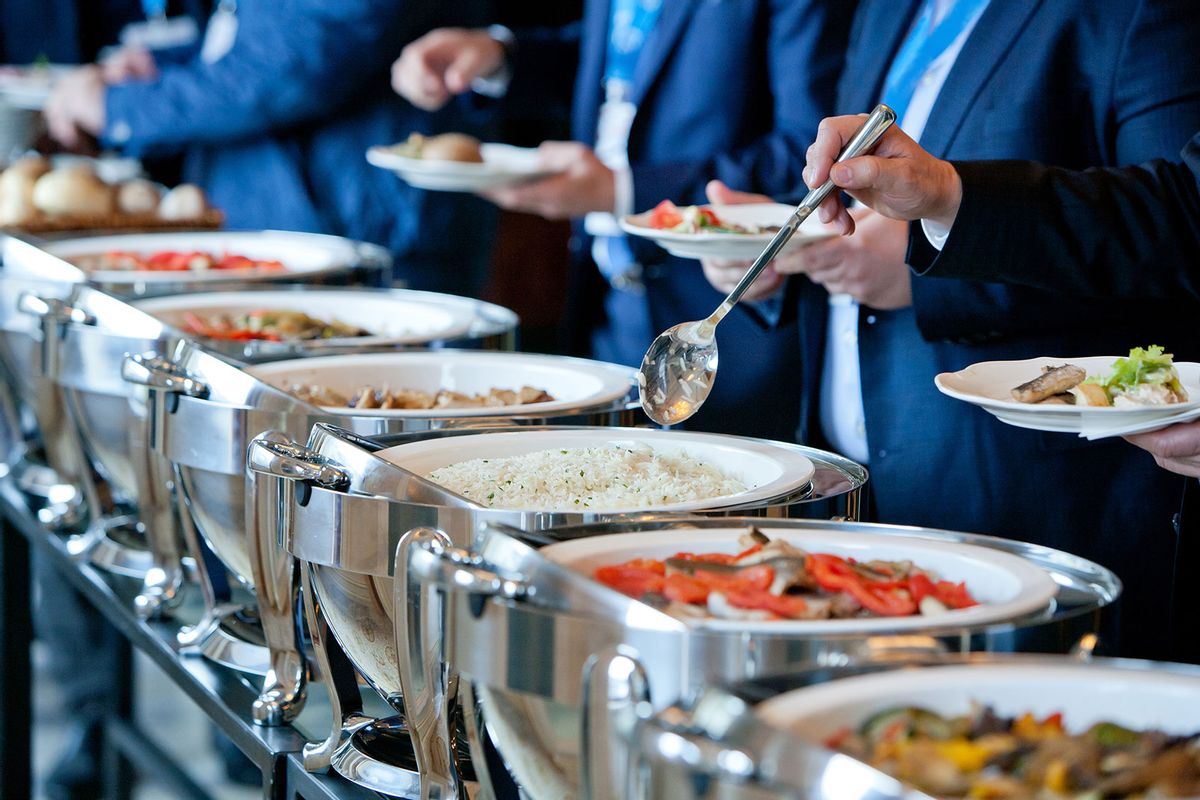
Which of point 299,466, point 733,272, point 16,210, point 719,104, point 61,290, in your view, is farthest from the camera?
point 16,210

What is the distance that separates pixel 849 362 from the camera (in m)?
1.75

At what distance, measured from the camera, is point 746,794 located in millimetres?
581

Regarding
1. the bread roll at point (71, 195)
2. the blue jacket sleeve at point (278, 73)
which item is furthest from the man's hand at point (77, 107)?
the bread roll at point (71, 195)

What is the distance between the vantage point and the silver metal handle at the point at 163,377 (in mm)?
1312

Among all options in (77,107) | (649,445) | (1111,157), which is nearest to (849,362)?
(1111,157)

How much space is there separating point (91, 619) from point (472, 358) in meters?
1.56

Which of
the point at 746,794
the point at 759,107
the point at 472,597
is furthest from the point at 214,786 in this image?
the point at 746,794

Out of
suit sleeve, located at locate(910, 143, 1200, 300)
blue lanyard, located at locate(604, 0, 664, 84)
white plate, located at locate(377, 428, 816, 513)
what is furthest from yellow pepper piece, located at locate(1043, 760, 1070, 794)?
blue lanyard, located at locate(604, 0, 664, 84)

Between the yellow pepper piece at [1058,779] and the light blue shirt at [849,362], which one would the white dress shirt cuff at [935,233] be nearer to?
the light blue shirt at [849,362]

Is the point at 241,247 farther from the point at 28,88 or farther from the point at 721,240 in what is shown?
the point at 28,88

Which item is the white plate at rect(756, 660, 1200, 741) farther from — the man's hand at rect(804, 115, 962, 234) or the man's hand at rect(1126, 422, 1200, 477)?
the man's hand at rect(804, 115, 962, 234)

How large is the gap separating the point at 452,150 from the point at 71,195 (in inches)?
32.8

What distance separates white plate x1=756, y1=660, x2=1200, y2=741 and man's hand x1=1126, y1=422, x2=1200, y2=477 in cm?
46

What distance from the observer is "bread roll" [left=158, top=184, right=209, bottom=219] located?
2.68 metres
